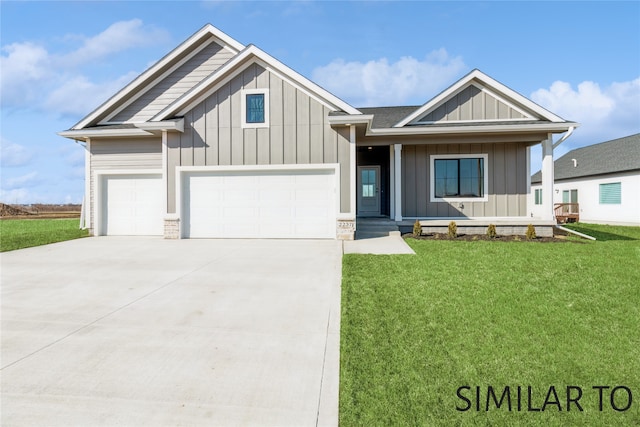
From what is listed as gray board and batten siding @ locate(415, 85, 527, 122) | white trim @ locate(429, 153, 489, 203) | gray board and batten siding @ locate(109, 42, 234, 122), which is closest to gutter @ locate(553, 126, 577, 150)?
gray board and batten siding @ locate(415, 85, 527, 122)

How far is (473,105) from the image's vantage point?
40.4 ft

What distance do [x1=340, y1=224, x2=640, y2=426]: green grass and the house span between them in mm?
4823

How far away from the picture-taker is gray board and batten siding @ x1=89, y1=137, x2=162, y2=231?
12.2 meters

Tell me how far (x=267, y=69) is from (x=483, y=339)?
9.51 m

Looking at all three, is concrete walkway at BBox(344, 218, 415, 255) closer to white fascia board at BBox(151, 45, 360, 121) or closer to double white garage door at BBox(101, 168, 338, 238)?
double white garage door at BBox(101, 168, 338, 238)

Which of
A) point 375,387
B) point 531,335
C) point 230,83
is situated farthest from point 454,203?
point 375,387

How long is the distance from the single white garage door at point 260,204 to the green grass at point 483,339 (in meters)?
4.24

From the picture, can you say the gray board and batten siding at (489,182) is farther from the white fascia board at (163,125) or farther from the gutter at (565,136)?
the white fascia board at (163,125)

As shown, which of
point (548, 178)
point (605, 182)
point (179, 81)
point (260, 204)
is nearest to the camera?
point (260, 204)

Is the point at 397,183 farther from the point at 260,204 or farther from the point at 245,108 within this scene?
the point at 245,108

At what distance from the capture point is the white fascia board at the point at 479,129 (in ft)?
36.8

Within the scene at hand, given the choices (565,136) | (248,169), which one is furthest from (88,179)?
(565,136)

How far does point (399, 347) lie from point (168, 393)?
2108 mm

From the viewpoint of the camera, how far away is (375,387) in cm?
279
